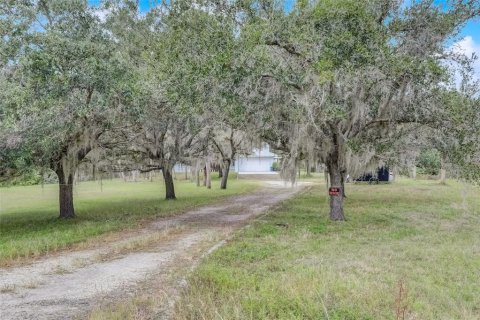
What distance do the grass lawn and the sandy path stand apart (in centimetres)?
92

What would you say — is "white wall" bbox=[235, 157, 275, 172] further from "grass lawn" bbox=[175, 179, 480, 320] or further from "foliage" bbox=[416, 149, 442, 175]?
"grass lawn" bbox=[175, 179, 480, 320]

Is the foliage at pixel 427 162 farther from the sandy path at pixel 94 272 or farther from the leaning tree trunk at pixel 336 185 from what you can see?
the sandy path at pixel 94 272

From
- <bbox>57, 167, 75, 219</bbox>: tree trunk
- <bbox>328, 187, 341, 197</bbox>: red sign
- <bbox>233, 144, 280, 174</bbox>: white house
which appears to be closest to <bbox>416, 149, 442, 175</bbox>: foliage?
<bbox>328, 187, 341, 197</bbox>: red sign

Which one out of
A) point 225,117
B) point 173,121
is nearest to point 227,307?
point 225,117

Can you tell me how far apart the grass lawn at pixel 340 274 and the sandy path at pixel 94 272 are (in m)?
0.92

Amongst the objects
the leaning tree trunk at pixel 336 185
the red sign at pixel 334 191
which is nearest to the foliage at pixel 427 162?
the leaning tree trunk at pixel 336 185

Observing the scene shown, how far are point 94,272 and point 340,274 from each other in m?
4.18

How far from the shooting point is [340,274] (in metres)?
6.72

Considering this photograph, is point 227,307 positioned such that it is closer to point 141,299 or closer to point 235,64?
point 141,299

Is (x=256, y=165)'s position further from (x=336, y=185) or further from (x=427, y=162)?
(x=336, y=185)

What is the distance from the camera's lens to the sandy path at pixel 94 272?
19.0 ft

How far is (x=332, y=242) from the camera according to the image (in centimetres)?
995

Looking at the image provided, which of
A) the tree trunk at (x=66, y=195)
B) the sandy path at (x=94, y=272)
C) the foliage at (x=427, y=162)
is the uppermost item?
the foliage at (x=427, y=162)

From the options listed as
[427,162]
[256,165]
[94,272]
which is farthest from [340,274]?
[256,165]
